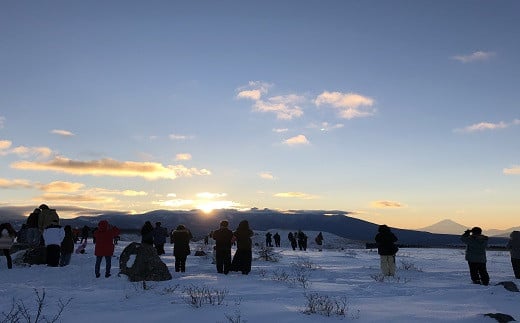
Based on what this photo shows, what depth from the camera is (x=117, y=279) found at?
1398cm

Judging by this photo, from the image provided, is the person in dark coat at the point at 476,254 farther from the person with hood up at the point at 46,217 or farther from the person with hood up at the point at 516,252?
the person with hood up at the point at 46,217

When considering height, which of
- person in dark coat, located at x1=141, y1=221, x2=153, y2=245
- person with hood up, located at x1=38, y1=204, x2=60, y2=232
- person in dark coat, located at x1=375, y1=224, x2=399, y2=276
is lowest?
person in dark coat, located at x1=375, y1=224, x2=399, y2=276

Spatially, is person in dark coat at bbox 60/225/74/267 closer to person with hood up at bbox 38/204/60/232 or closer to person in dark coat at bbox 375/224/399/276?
person with hood up at bbox 38/204/60/232

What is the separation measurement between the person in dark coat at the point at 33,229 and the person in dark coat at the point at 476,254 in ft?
53.7

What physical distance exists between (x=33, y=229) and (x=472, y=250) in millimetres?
16932

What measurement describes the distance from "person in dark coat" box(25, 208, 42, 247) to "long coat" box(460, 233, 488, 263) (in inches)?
644

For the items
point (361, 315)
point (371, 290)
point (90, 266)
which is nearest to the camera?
point (361, 315)

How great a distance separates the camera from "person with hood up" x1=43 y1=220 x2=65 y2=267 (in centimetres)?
1754

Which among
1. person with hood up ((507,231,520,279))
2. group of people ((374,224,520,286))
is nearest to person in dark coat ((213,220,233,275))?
group of people ((374,224,520,286))

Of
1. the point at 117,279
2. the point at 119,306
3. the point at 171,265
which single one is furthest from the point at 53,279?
the point at 119,306

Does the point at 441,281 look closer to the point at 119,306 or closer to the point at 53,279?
the point at 119,306

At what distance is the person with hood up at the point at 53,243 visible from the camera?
57.5 ft

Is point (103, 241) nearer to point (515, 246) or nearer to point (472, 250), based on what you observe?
point (472, 250)

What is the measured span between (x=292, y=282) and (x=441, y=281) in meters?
4.86
